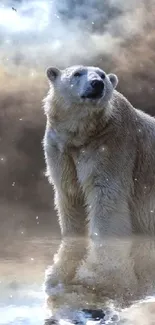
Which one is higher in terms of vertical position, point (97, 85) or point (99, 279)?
point (97, 85)

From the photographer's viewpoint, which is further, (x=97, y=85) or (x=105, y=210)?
(x=105, y=210)

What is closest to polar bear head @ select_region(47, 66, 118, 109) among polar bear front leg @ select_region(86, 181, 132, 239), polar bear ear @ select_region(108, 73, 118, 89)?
polar bear ear @ select_region(108, 73, 118, 89)

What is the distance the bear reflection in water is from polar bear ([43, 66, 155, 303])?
9.6 inches

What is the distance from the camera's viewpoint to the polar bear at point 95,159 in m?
5.79

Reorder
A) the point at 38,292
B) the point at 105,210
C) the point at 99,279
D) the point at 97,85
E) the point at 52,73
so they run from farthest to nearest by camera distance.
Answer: the point at 52,73
the point at 105,210
the point at 97,85
the point at 99,279
the point at 38,292

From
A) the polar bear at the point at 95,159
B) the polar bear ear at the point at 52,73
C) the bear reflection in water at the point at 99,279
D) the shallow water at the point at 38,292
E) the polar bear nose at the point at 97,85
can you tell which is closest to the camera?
the shallow water at the point at 38,292

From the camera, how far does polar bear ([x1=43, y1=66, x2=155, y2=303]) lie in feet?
19.0

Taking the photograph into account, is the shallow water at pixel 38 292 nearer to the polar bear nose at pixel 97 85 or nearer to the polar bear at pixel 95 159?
the polar bear at pixel 95 159

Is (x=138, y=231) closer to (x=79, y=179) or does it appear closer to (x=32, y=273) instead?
(x=79, y=179)

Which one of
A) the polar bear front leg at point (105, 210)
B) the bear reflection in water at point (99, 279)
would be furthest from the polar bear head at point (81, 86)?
the bear reflection in water at point (99, 279)

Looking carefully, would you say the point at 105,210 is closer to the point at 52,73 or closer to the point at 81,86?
the point at 81,86

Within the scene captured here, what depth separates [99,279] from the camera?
4.07m

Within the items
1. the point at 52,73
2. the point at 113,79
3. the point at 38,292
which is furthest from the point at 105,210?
Answer: the point at 38,292

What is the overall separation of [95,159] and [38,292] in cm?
213
